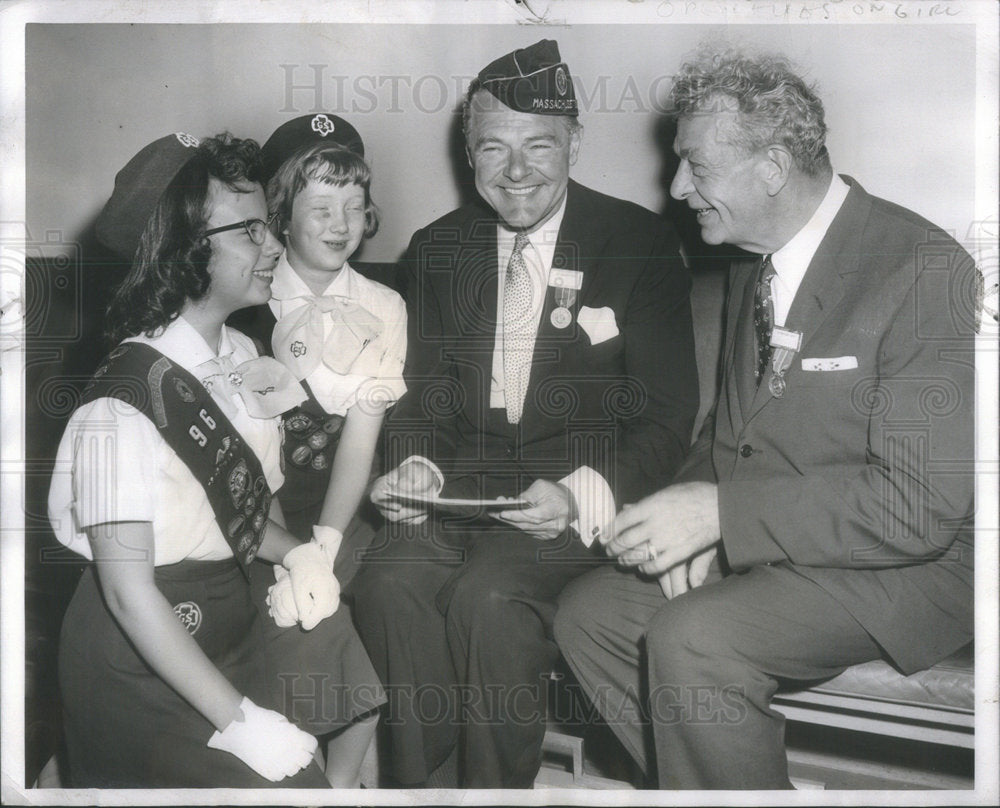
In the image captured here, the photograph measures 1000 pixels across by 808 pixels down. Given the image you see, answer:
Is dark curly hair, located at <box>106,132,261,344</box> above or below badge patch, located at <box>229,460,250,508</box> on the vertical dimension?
above

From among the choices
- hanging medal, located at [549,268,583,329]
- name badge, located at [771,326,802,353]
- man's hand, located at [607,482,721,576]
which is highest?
hanging medal, located at [549,268,583,329]

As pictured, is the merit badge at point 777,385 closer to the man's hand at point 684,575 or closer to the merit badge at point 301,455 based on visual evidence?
the man's hand at point 684,575

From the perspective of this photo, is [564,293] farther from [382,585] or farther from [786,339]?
[382,585]

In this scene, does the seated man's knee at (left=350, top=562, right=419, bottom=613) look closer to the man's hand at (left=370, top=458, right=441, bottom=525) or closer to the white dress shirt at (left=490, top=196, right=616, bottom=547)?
the man's hand at (left=370, top=458, right=441, bottom=525)

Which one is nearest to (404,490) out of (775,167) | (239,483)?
(239,483)

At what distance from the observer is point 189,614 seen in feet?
4.98

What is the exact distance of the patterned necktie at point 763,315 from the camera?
1.63 meters

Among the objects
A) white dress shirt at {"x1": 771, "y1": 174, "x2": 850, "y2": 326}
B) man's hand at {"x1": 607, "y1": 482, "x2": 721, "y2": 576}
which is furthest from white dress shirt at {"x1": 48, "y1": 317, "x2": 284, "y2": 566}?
white dress shirt at {"x1": 771, "y1": 174, "x2": 850, "y2": 326}

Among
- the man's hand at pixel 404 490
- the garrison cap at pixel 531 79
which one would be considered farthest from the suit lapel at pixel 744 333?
the man's hand at pixel 404 490

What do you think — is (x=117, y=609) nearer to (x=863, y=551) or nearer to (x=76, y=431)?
(x=76, y=431)

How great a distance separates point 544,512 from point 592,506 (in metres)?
0.10

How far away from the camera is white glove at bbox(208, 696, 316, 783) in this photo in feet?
4.93

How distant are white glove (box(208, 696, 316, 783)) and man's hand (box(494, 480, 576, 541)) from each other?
1.74ft

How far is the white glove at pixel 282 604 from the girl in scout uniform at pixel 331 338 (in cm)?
10
